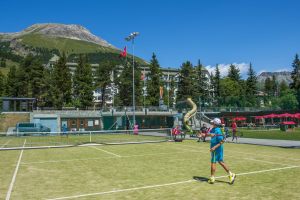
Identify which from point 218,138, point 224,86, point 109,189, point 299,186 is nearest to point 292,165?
point 299,186

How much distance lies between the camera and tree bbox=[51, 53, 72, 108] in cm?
8288

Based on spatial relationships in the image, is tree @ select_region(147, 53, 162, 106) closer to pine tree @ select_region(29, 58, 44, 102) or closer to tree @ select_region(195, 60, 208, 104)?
tree @ select_region(195, 60, 208, 104)

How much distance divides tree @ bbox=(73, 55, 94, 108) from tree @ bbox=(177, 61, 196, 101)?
2441cm

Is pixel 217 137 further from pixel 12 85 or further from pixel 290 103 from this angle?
pixel 12 85

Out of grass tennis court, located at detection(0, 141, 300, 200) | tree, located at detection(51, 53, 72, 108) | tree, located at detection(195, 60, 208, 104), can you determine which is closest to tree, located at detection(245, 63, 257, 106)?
tree, located at detection(195, 60, 208, 104)

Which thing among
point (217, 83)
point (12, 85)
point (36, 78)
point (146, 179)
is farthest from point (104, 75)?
point (146, 179)

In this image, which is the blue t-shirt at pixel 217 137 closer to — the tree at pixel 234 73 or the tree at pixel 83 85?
the tree at pixel 83 85

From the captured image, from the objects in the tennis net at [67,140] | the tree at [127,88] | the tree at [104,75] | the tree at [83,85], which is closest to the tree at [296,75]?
the tree at [127,88]

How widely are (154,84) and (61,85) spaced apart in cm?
2341

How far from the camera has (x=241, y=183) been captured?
11.4 metres

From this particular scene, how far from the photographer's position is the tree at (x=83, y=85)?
84.1 m

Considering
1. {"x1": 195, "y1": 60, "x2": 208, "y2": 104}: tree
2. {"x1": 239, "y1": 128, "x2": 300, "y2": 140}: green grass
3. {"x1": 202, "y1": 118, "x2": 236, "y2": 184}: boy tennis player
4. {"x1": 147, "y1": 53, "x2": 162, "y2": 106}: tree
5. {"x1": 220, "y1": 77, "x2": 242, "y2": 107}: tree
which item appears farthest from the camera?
{"x1": 220, "y1": 77, "x2": 242, "y2": 107}: tree

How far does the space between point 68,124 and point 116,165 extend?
51240 millimetres

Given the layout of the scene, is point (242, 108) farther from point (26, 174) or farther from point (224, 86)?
point (26, 174)
